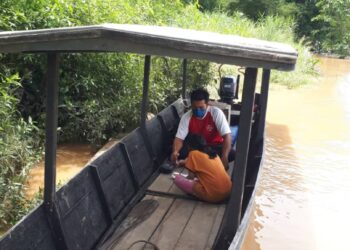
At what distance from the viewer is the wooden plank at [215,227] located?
3.48m

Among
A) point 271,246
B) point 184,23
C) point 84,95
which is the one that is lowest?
point 271,246

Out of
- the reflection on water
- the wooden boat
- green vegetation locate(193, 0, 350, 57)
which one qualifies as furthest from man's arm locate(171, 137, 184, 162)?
green vegetation locate(193, 0, 350, 57)

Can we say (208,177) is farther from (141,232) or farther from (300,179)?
(300,179)

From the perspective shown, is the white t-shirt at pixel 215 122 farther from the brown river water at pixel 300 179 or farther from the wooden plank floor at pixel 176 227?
the brown river water at pixel 300 179

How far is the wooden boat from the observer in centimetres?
239

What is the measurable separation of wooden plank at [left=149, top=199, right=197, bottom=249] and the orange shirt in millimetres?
241

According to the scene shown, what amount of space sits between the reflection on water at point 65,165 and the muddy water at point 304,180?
8.23 ft

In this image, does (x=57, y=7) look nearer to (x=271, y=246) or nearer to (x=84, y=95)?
(x=84, y=95)

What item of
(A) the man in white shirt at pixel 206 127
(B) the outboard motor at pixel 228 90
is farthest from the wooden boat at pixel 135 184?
(B) the outboard motor at pixel 228 90

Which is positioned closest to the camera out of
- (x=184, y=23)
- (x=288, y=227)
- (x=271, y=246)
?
(x=271, y=246)

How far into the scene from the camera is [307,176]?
24.2ft

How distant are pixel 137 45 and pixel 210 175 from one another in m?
1.82

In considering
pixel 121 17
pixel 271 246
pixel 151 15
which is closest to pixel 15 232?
pixel 271 246

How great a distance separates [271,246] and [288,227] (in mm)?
570
